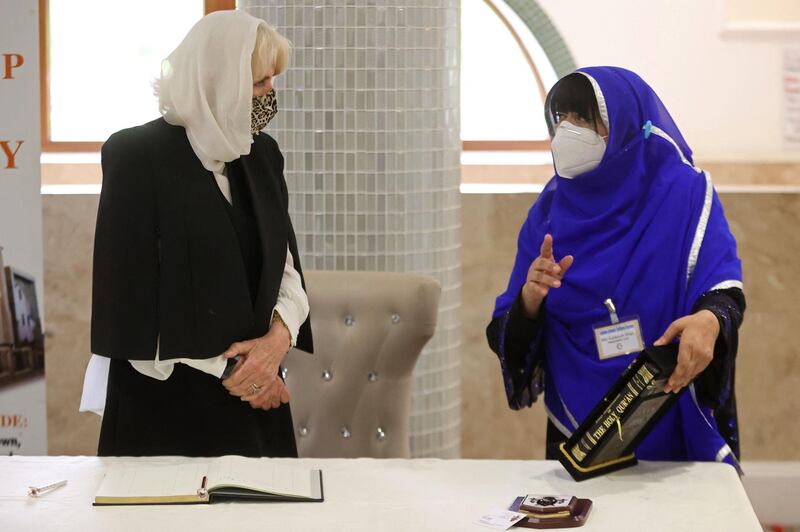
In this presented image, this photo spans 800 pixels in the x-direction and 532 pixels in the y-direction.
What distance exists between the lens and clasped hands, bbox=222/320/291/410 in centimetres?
242

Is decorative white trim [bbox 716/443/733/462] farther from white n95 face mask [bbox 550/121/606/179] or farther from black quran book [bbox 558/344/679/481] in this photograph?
white n95 face mask [bbox 550/121/606/179]

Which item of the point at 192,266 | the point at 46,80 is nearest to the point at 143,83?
the point at 46,80

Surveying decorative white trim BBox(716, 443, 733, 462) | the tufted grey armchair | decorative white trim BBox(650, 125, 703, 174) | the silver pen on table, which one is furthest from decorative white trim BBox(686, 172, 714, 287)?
the silver pen on table

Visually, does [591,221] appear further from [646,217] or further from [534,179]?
[534,179]

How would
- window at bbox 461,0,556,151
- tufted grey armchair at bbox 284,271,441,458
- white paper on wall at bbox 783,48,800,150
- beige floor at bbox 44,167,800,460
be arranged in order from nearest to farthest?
1. tufted grey armchair at bbox 284,271,441,458
2. beige floor at bbox 44,167,800,460
3. window at bbox 461,0,556,151
4. white paper on wall at bbox 783,48,800,150

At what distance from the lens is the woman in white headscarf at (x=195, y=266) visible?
2359mm

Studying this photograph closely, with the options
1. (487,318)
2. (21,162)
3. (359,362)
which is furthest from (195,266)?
(487,318)

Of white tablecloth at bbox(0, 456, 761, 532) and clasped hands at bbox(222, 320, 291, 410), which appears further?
clasped hands at bbox(222, 320, 291, 410)

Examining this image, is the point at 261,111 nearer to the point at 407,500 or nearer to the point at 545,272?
the point at 545,272

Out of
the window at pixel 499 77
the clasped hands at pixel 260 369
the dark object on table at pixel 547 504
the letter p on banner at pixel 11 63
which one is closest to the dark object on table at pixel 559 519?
the dark object on table at pixel 547 504

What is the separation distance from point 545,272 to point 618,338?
205 mm

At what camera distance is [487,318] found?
438 cm

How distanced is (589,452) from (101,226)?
3.79 feet

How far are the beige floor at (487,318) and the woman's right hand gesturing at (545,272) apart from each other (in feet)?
6.66
